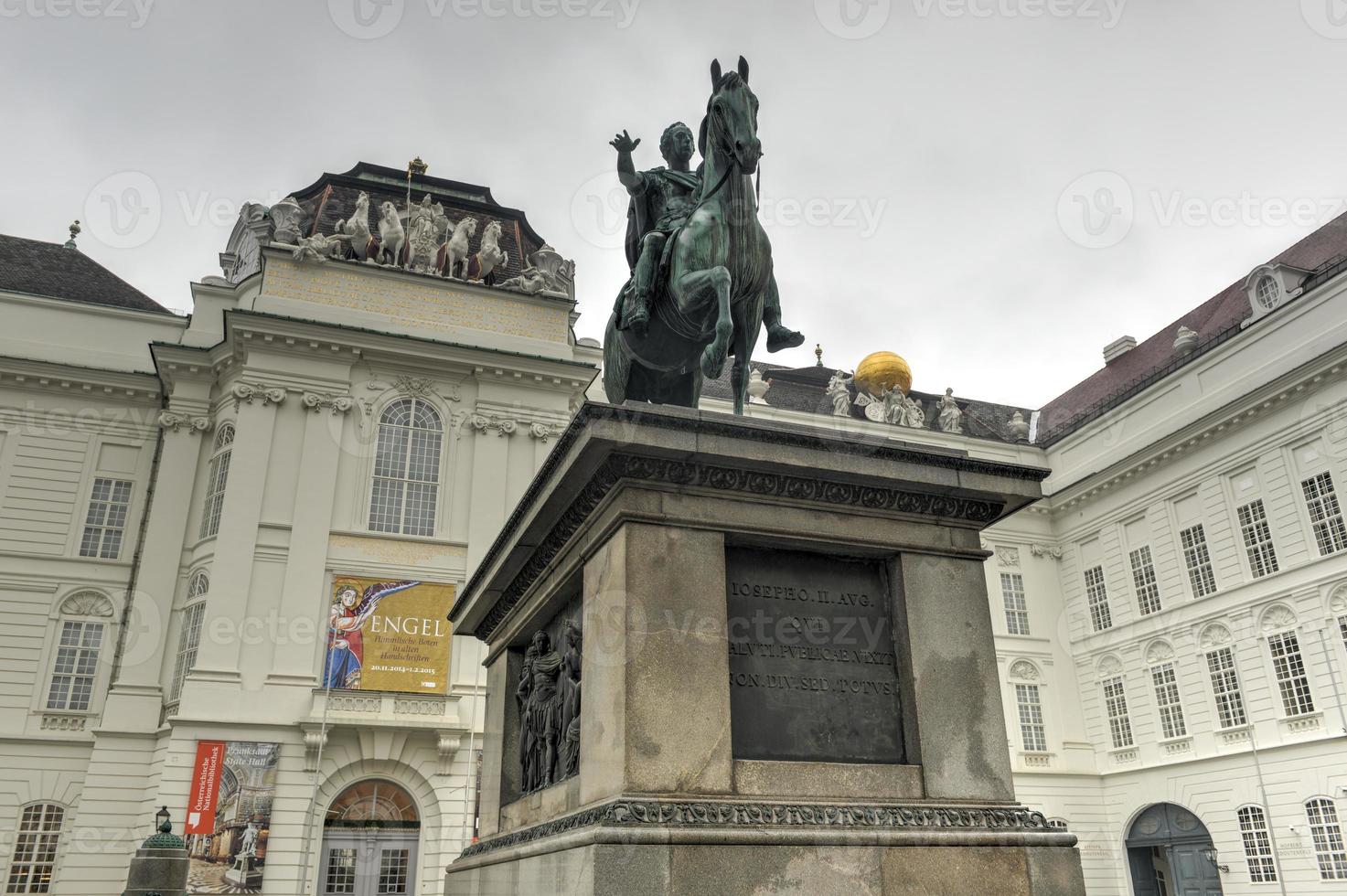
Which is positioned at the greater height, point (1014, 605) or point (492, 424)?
point (492, 424)

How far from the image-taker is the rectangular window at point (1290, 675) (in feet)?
98.7

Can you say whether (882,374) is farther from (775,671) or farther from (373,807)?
(775,671)

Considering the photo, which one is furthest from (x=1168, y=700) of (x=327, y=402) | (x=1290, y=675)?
(x=327, y=402)

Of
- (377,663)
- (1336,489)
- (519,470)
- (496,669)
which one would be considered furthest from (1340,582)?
(496,669)

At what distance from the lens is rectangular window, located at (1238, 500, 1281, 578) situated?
3172cm

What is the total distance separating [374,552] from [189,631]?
17.0ft

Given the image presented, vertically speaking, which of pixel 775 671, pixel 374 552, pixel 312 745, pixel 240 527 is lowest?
pixel 775 671

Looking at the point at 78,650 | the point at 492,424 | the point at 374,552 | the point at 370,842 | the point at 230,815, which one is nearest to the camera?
the point at 230,815

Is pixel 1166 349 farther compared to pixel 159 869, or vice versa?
pixel 1166 349

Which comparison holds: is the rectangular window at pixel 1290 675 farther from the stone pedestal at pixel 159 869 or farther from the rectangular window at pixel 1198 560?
the stone pedestal at pixel 159 869

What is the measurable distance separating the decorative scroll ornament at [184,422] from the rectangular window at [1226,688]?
33.0 metres

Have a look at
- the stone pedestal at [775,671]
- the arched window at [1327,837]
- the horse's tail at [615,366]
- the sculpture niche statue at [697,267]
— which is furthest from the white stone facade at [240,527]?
the arched window at [1327,837]

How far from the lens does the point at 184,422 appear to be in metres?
29.6

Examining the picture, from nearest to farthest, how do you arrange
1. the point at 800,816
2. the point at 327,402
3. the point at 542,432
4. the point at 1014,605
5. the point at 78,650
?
the point at 800,816 → the point at 78,650 → the point at 327,402 → the point at 542,432 → the point at 1014,605
